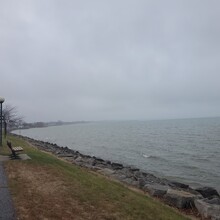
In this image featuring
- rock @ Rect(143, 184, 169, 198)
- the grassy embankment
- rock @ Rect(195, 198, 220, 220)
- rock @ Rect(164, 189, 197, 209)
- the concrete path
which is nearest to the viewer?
the concrete path

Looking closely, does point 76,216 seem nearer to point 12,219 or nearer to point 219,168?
point 12,219

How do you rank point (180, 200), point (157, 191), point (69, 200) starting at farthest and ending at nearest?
point (157, 191), point (180, 200), point (69, 200)

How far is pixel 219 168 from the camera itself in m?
24.4

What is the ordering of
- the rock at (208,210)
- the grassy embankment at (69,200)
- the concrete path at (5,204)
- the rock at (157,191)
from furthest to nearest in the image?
the rock at (157,191), the rock at (208,210), the grassy embankment at (69,200), the concrete path at (5,204)

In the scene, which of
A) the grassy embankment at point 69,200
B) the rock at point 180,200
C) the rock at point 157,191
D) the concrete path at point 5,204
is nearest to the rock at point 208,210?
the rock at point 180,200

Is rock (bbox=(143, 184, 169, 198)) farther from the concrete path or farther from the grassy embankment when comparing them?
the concrete path

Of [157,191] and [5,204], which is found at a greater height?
[5,204]

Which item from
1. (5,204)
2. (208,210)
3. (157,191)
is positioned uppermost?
(5,204)

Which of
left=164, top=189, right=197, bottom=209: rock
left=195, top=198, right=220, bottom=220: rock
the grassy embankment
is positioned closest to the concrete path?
the grassy embankment

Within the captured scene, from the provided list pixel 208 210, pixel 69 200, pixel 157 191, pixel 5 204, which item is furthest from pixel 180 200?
pixel 5 204

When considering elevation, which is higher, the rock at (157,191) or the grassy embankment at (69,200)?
the grassy embankment at (69,200)

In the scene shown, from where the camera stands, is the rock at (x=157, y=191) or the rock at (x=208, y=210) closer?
the rock at (x=208, y=210)

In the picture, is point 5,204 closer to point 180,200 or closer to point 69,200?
point 69,200

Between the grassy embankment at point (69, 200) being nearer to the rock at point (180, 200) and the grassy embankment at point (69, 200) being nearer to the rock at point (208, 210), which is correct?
the rock at point (208, 210)
